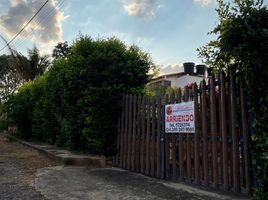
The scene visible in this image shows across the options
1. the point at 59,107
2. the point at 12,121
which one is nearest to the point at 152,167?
the point at 59,107

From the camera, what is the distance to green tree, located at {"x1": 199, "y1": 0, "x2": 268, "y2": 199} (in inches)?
187

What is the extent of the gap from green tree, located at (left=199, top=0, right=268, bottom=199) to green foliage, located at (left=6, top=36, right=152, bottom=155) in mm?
4491

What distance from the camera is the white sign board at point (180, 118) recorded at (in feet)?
21.2

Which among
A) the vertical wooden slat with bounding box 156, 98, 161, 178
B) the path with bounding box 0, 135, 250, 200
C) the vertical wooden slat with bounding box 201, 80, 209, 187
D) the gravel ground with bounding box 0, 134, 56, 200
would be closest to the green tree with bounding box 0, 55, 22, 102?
the gravel ground with bounding box 0, 134, 56, 200

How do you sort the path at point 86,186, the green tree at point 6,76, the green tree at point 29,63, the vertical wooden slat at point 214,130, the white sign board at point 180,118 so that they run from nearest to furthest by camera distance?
1. the path at point 86,186
2. the vertical wooden slat at point 214,130
3. the white sign board at point 180,118
4. the green tree at point 29,63
5. the green tree at point 6,76

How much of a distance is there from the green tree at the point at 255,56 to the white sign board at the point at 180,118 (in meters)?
1.54

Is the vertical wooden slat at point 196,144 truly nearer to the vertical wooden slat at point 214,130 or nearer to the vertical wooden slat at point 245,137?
the vertical wooden slat at point 214,130

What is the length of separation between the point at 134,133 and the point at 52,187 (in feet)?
8.86

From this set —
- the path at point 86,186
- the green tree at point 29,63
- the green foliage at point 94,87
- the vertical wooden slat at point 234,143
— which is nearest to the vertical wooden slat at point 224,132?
the vertical wooden slat at point 234,143

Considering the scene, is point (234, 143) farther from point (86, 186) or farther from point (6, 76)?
point (6, 76)

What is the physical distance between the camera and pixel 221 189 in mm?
5785

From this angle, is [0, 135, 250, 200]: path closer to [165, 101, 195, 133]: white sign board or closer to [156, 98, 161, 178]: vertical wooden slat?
[156, 98, 161, 178]: vertical wooden slat

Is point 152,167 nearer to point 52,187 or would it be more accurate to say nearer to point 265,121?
point 52,187

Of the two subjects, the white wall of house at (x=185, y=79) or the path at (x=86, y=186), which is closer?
the path at (x=86, y=186)
